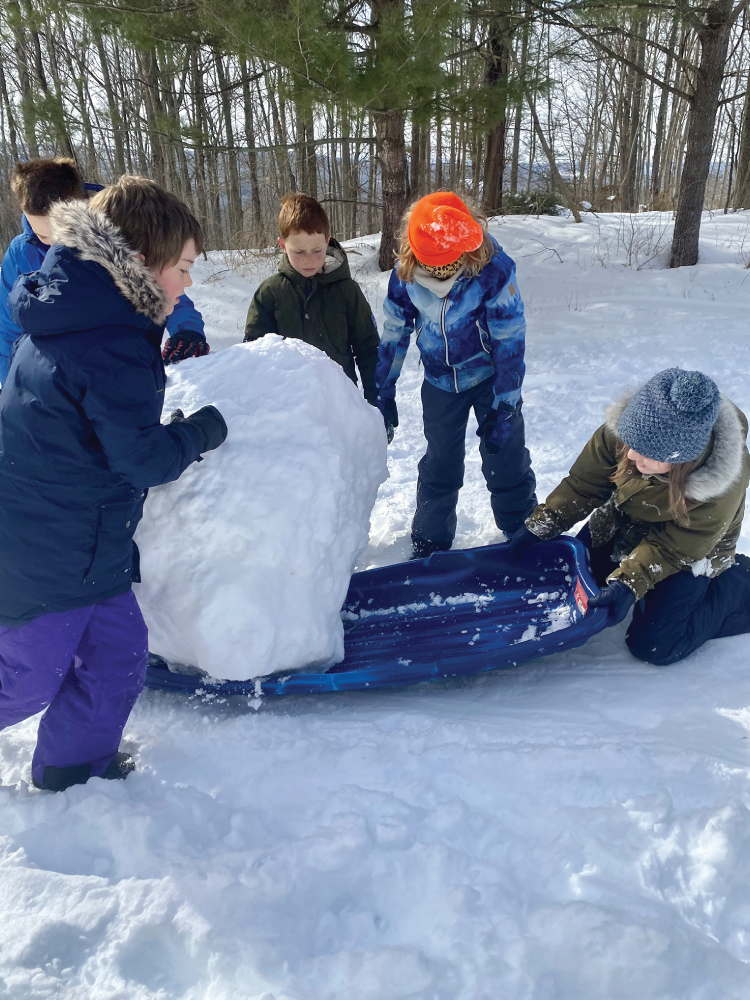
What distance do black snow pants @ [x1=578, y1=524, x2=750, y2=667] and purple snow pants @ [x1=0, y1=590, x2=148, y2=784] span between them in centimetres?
171

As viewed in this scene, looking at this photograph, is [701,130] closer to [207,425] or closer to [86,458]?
[207,425]

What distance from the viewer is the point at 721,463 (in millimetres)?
2254

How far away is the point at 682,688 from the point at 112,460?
189 centimetres

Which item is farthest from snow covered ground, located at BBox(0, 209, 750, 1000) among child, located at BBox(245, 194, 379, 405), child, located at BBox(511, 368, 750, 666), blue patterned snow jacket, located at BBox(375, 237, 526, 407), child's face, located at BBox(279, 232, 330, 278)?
child's face, located at BBox(279, 232, 330, 278)

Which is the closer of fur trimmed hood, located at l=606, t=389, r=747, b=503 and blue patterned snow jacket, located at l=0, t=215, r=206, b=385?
fur trimmed hood, located at l=606, t=389, r=747, b=503

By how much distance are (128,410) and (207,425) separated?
0.38m

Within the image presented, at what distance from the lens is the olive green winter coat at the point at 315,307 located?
3.32 metres

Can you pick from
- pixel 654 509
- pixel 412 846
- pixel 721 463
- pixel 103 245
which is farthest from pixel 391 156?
pixel 412 846

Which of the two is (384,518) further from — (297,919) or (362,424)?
(297,919)

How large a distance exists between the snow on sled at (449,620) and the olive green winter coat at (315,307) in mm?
1113

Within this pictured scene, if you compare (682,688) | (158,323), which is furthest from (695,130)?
(158,323)

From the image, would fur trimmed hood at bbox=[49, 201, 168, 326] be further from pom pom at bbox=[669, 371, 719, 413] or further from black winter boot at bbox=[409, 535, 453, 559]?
black winter boot at bbox=[409, 535, 453, 559]

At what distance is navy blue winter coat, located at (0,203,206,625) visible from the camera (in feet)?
5.18

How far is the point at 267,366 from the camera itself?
7.89 ft
